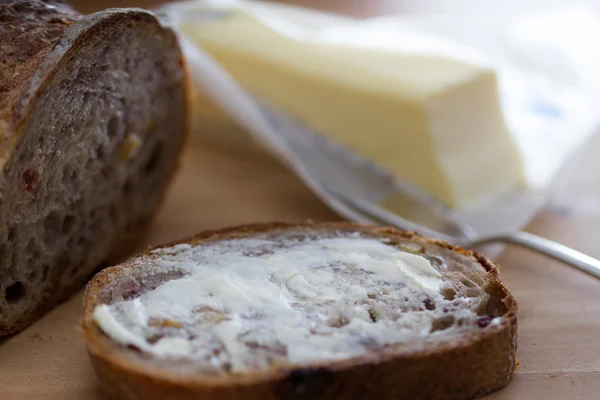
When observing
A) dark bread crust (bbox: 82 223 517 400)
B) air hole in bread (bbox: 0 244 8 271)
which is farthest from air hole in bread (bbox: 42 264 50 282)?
dark bread crust (bbox: 82 223 517 400)

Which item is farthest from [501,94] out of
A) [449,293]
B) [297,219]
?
[449,293]

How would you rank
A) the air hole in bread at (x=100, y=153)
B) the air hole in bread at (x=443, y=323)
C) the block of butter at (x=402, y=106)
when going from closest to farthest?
the air hole in bread at (x=443, y=323), the air hole in bread at (x=100, y=153), the block of butter at (x=402, y=106)

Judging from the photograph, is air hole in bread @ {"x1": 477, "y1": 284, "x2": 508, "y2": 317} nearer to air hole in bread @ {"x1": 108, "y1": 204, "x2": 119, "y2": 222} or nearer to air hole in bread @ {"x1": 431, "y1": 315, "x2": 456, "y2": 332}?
air hole in bread @ {"x1": 431, "y1": 315, "x2": 456, "y2": 332}

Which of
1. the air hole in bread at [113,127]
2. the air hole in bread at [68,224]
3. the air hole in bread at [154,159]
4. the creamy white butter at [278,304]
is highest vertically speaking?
the air hole in bread at [113,127]

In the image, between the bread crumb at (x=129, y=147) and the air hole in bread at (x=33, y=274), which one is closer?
the air hole in bread at (x=33, y=274)

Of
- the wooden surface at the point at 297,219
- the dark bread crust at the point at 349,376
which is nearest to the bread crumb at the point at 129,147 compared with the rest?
the wooden surface at the point at 297,219

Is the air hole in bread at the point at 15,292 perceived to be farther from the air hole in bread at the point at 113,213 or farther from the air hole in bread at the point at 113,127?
the air hole in bread at the point at 113,127

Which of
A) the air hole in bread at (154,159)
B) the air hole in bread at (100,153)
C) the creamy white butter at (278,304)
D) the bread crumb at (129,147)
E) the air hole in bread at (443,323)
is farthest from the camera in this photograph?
the air hole in bread at (154,159)

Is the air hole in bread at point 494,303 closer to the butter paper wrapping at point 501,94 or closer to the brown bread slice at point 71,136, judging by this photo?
the butter paper wrapping at point 501,94

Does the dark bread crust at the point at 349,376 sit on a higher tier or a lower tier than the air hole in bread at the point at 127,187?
lower
